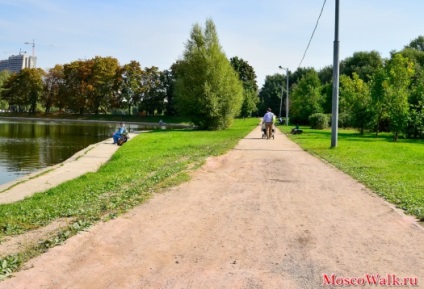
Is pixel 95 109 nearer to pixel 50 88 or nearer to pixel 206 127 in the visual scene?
pixel 50 88

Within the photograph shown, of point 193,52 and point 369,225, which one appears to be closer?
point 369,225

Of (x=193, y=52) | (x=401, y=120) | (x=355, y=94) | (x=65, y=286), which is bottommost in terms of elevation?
(x=65, y=286)

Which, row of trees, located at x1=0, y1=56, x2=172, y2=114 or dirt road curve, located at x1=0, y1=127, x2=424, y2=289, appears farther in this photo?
row of trees, located at x1=0, y1=56, x2=172, y2=114

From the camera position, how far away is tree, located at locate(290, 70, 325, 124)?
5206cm

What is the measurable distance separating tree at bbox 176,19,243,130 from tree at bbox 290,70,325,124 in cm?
1255

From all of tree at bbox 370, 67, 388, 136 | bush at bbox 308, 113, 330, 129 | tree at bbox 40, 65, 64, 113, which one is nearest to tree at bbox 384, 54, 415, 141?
tree at bbox 370, 67, 388, 136

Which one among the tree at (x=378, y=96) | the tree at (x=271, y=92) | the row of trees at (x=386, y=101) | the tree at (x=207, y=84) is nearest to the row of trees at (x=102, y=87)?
the tree at (x=271, y=92)

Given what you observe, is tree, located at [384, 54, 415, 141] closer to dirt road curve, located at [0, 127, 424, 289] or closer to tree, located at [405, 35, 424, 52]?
dirt road curve, located at [0, 127, 424, 289]

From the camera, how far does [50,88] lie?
101375mm

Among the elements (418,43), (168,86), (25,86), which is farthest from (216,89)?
(25,86)

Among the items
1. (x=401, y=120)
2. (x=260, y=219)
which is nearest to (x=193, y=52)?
(x=401, y=120)

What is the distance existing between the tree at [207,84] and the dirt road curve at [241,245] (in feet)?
108

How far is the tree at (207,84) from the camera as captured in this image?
41750 mm

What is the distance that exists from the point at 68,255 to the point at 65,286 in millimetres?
884
